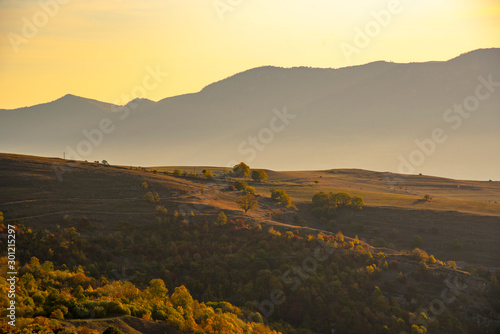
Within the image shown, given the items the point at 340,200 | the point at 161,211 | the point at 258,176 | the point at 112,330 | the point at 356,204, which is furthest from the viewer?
the point at 258,176

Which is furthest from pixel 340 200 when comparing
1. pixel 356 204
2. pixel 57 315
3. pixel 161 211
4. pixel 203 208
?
pixel 57 315

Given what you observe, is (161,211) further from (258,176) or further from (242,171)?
(242,171)

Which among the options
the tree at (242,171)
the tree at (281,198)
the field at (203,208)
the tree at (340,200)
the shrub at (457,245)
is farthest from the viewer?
the tree at (242,171)

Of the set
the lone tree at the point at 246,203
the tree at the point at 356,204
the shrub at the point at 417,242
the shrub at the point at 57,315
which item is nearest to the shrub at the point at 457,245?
the shrub at the point at 417,242

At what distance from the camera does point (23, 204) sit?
62688 millimetres

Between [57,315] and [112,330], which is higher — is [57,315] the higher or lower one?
the higher one

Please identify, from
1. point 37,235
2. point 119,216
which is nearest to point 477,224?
point 119,216

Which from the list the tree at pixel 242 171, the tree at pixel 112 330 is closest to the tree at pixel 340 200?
the tree at pixel 242 171

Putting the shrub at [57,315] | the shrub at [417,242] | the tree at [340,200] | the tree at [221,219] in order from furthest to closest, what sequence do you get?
the tree at [340,200] < the shrub at [417,242] < the tree at [221,219] < the shrub at [57,315]

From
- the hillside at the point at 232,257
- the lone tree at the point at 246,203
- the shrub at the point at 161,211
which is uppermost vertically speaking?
the lone tree at the point at 246,203

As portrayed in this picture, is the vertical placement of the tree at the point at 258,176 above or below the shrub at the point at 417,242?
above

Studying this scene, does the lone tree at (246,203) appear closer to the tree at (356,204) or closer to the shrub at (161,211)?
the shrub at (161,211)

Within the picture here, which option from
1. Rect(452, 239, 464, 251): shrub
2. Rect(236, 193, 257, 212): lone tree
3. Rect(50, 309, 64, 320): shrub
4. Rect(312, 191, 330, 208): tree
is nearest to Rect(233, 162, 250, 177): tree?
Rect(312, 191, 330, 208): tree

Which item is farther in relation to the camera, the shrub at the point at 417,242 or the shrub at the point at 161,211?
the shrub at the point at 417,242
